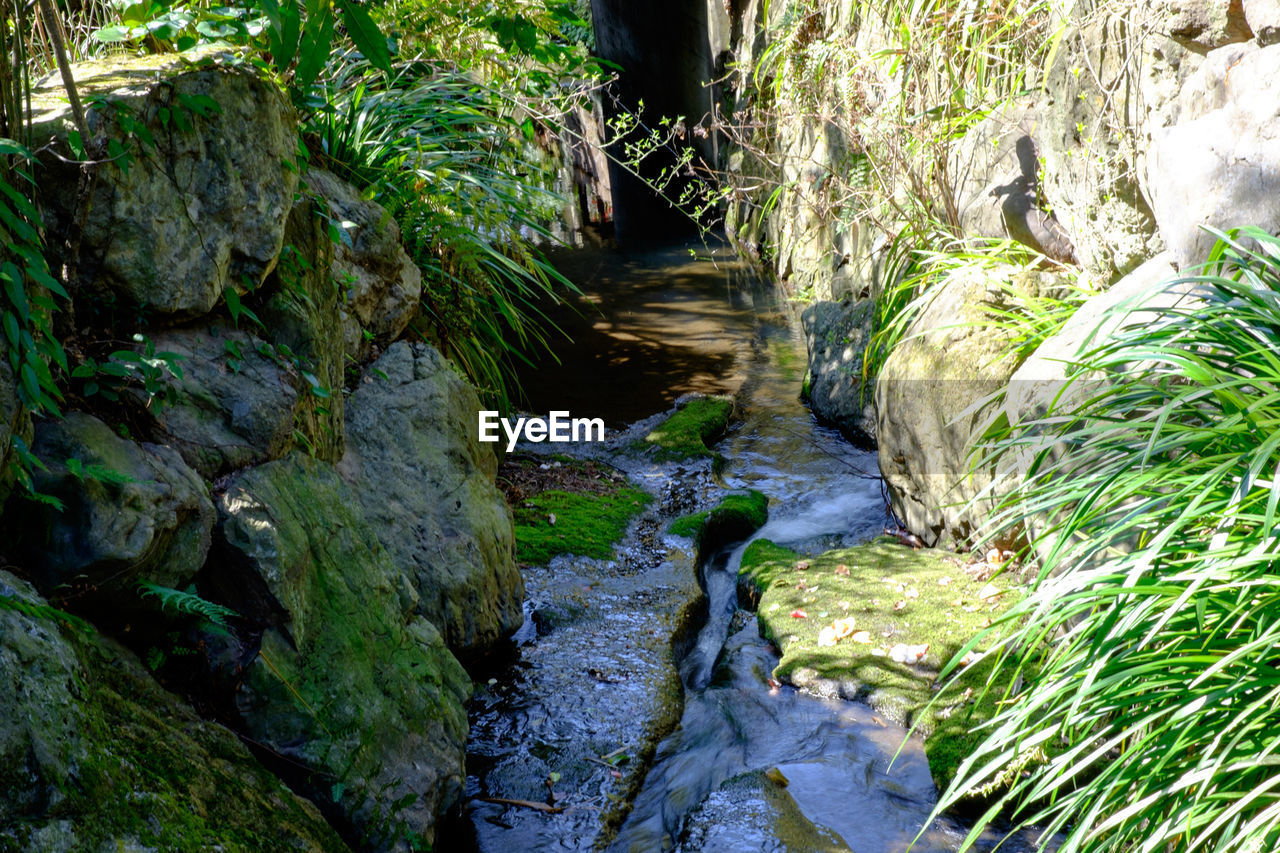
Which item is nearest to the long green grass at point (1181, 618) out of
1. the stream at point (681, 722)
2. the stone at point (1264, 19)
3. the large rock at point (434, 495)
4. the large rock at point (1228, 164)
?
the large rock at point (1228, 164)

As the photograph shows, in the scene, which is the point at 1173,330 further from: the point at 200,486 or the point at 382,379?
the point at 382,379

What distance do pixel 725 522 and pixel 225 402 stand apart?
3.12m

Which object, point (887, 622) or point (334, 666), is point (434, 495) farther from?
point (887, 622)

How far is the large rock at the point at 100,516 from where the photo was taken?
2004 mm

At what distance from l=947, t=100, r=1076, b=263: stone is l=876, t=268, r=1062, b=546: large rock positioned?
0.84 feet

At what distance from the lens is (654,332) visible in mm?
10227

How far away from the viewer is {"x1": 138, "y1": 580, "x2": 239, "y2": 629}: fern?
2.11 metres

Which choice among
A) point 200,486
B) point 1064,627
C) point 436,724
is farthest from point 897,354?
point 200,486

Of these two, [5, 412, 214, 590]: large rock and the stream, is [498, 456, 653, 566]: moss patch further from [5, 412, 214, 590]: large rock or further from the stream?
[5, 412, 214, 590]: large rock

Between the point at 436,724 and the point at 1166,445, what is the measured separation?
2125 millimetres

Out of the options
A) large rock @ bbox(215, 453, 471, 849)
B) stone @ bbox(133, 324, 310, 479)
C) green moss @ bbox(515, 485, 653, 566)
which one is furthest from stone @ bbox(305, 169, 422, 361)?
green moss @ bbox(515, 485, 653, 566)

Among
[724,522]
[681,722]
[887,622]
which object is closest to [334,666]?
[681,722]

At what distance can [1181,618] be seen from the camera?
206cm

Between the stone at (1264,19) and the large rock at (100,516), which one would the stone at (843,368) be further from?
the large rock at (100,516)
